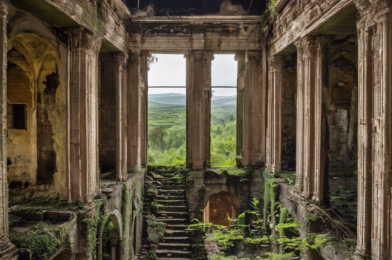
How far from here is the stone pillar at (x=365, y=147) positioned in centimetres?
573

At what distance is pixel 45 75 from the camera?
9.76 m

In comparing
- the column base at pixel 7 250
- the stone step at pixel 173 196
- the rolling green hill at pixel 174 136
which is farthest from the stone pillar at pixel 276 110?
the column base at pixel 7 250

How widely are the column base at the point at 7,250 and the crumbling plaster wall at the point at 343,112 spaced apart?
10999 mm

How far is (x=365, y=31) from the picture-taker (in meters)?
5.79

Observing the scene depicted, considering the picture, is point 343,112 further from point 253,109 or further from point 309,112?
point 309,112

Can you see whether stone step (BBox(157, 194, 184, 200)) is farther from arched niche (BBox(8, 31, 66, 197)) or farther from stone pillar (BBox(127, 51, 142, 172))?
arched niche (BBox(8, 31, 66, 197))

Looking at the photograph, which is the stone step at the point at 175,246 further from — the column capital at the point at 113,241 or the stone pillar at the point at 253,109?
the stone pillar at the point at 253,109

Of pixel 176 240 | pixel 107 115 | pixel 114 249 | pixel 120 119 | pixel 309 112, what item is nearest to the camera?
pixel 309 112

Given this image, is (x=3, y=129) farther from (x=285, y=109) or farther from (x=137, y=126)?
(x=285, y=109)

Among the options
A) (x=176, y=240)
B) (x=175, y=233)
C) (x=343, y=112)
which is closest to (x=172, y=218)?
(x=175, y=233)

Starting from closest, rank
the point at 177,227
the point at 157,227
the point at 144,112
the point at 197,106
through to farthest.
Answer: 1. the point at 157,227
2. the point at 177,227
3. the point at 197,106
4. the point at 144,112

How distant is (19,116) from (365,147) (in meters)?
10.8

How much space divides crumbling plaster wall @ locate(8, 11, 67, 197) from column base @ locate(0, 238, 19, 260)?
285 centimetres

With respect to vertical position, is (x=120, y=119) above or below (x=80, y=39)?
below
